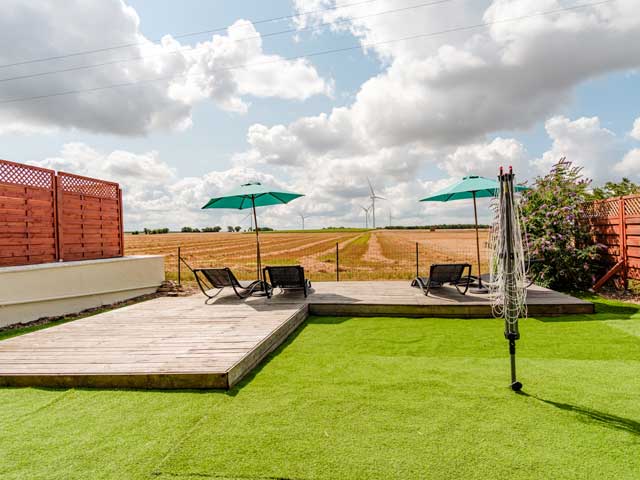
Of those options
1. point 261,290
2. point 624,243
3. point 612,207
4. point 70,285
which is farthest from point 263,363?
point 612,207

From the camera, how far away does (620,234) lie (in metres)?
8.23

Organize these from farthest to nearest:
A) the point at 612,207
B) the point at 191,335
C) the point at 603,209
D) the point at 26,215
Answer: the point at 603,209 → the point at 612,207 → the point at 26,215 → the point at 191,335

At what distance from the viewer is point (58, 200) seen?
8.46 meters

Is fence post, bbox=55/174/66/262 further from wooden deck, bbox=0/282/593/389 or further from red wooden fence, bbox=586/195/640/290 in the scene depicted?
red wooden fence, bbox=586/195/640/290

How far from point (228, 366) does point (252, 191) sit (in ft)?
13.7

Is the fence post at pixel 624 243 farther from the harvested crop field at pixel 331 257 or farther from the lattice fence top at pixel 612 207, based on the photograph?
the harvested crop field at pixel 331 257

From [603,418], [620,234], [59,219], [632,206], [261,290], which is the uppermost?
[59,219]

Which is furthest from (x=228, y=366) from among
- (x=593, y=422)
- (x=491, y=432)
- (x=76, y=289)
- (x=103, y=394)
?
(x=76, y=289)

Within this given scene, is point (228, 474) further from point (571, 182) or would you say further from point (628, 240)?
point (571, 182)

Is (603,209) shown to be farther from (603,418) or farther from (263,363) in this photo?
(263,363)

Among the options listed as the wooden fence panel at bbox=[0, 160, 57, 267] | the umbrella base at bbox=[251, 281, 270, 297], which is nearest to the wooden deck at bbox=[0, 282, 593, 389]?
the umbrella base at bbox=[251, 281, 270, 297]

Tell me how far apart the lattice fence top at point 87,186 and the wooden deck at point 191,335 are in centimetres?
405

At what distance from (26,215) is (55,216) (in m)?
0.71

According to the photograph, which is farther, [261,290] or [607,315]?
[261,290]
